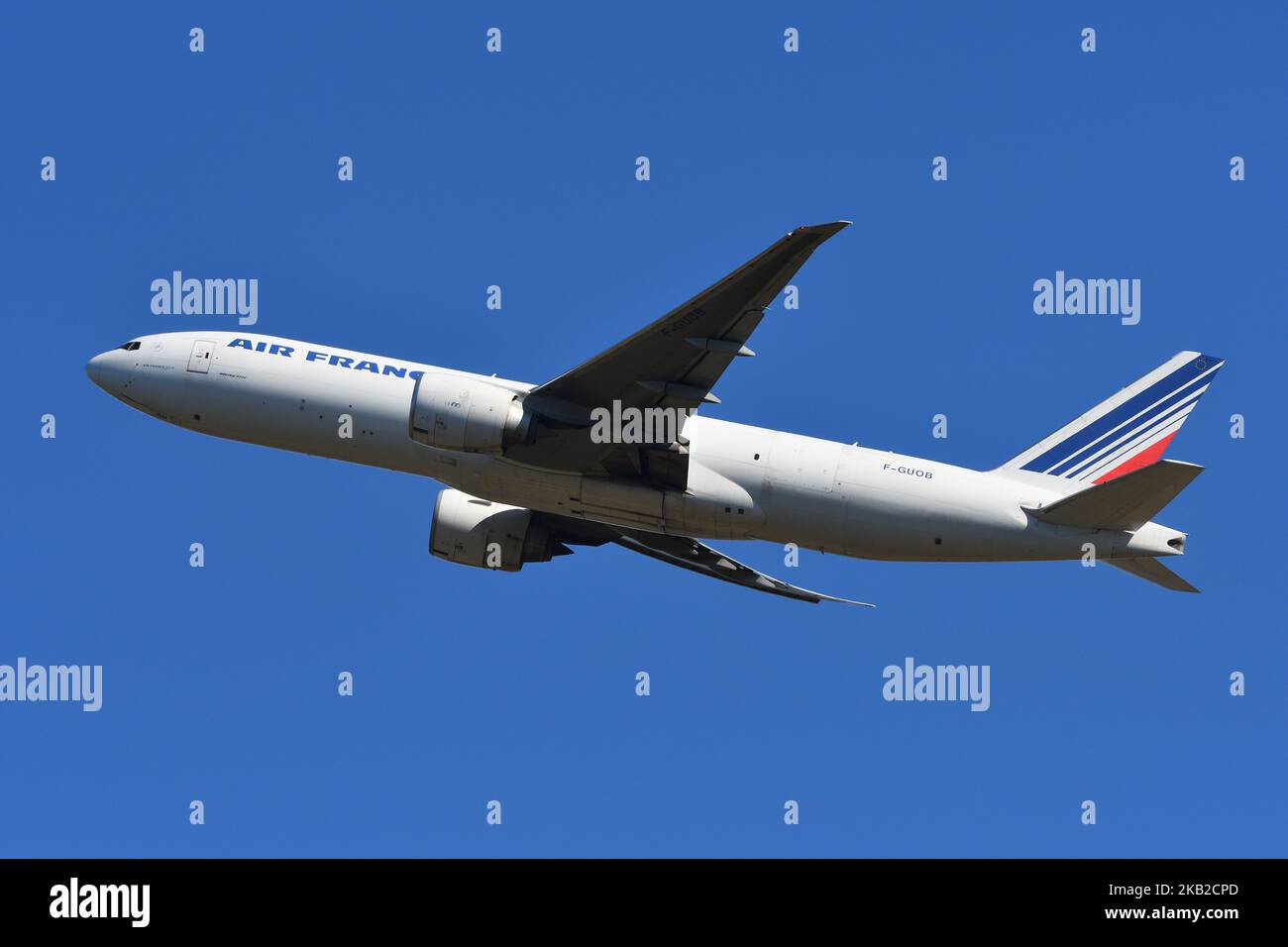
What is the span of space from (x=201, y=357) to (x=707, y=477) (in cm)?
1295

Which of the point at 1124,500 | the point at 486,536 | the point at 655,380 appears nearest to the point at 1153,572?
the point at 1124,500

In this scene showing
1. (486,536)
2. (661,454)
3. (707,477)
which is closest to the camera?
(661,454)

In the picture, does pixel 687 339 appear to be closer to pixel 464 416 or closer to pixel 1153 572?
pixel 464 416

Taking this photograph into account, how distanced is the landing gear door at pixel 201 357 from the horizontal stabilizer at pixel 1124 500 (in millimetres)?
20271

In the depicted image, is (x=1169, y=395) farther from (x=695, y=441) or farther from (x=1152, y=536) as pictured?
(x=695, y=441)

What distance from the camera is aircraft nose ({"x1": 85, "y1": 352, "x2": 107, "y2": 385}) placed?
3978 centimetres

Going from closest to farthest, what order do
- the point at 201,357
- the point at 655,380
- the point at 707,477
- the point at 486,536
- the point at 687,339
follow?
the point at 687,339
the point at 655,380
the point at 707,477
the point at 201,357
the point at 486,536

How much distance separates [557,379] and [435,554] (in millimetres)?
8588

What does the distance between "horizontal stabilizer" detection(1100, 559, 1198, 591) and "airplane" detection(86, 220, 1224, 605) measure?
0.05 meters

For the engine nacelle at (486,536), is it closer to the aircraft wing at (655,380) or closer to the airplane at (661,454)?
the airplane at (661,454)

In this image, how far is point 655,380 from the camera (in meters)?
35.6

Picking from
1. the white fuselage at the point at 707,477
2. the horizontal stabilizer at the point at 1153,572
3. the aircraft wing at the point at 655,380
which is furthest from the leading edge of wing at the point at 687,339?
the horizontal stabilizer at the point at 1153,572

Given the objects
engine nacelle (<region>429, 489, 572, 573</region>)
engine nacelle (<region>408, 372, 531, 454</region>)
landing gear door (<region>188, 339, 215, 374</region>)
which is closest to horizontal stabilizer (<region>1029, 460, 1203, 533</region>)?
engine nacelle (<region>408, 372, 531, 454</region>)

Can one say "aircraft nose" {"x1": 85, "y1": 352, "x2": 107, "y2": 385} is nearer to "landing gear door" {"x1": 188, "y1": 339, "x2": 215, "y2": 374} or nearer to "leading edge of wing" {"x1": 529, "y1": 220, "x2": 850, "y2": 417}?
"landing gear door" {"x1": 188, "y1": 339, "x2": 215, "y2": 374}
